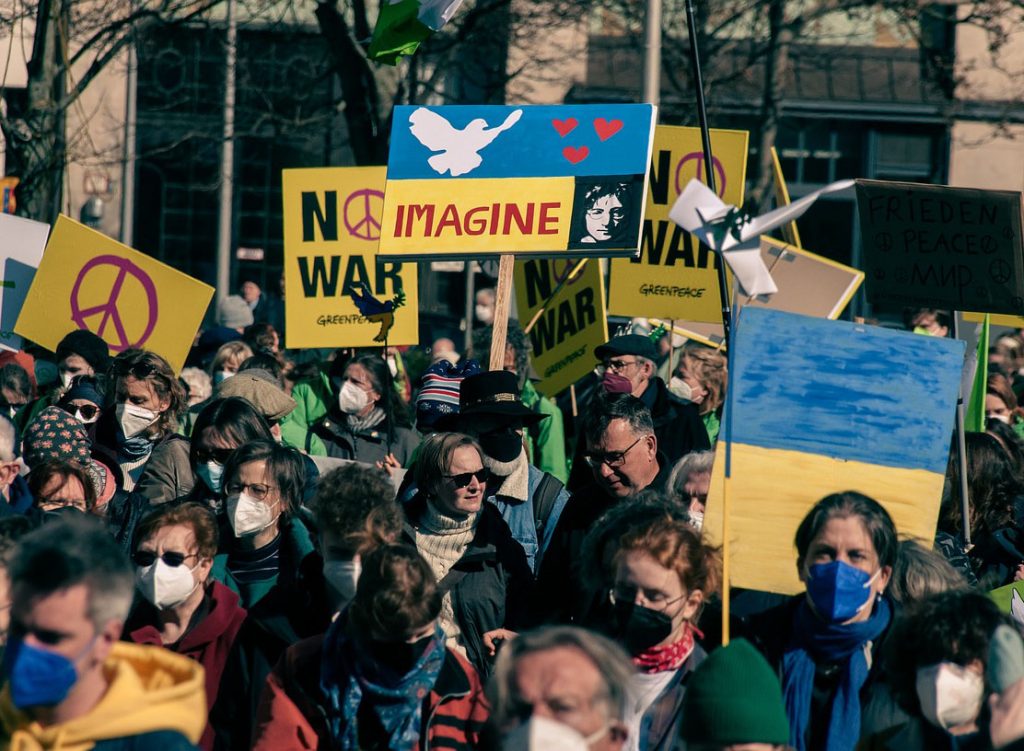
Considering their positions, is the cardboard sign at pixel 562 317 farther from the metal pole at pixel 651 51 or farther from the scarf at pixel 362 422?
the metal pole at pixel 651 51

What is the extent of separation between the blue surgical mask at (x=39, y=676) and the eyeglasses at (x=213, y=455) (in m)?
3.02

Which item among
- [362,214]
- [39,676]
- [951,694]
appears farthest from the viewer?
[362,214]

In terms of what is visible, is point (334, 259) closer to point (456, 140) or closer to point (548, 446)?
point (548, 446)

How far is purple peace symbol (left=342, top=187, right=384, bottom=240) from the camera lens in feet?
31.2

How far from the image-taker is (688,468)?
18.1ft

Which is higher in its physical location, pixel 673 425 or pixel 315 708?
pixel 673 425

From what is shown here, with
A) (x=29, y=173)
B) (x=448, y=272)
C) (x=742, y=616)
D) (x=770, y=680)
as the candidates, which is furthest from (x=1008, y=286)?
(x=448, y=272)

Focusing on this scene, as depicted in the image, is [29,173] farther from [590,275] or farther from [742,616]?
[742,616]

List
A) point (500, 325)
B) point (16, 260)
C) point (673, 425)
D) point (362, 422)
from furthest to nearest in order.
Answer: point (16, 260) < point (362, 422) < point (673, 425) < point (500, 325)

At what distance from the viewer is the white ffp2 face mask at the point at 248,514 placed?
5.32 metres

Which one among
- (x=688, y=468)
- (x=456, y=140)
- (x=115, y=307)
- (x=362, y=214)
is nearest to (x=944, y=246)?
(x=688, y=468)

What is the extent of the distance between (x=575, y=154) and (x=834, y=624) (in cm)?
342

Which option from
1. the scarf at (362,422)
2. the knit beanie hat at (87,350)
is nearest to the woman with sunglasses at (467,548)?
the scarf at (362,422)

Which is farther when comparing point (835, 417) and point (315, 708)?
point (835, 417)
